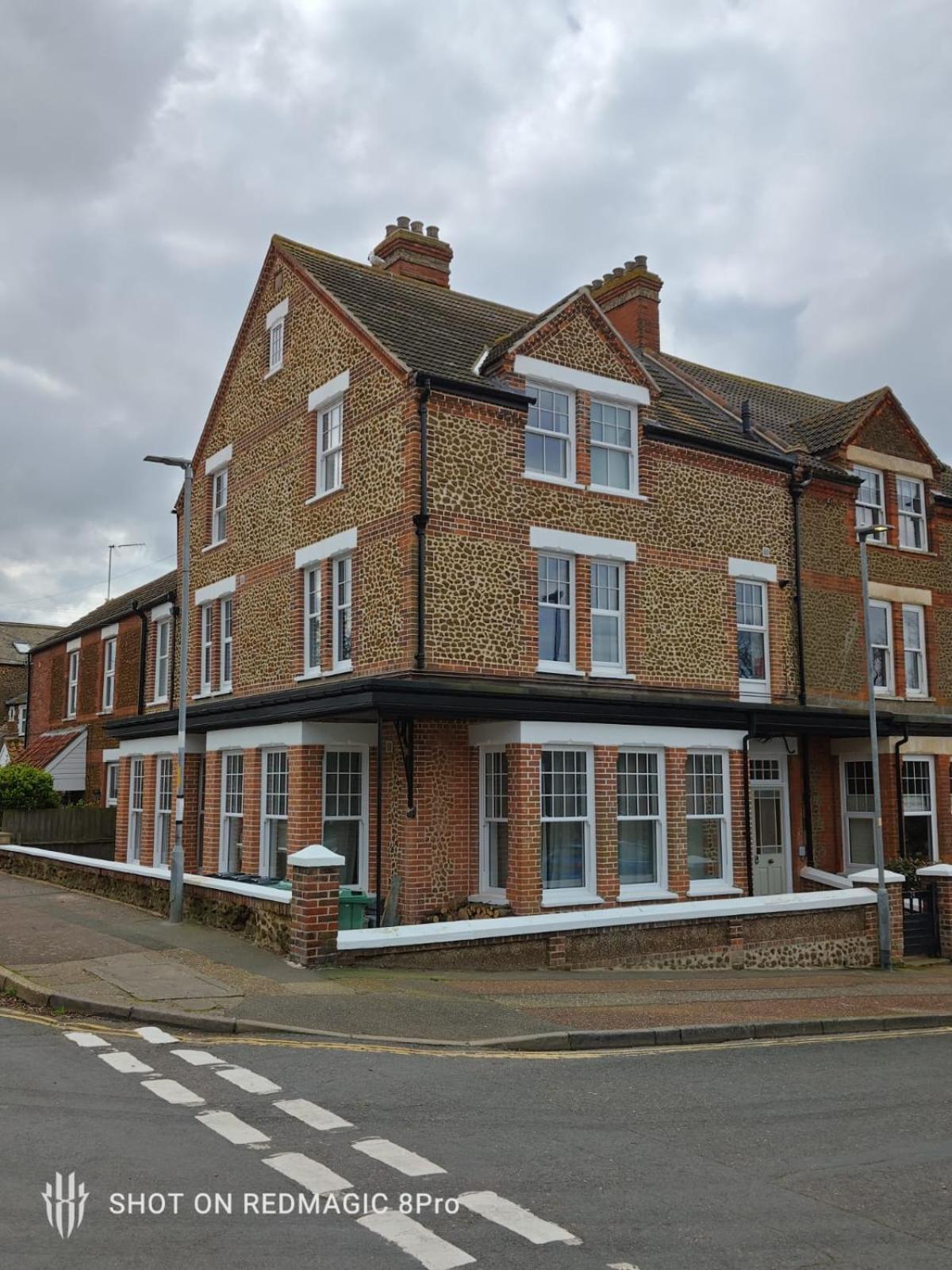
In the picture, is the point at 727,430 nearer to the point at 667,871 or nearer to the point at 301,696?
the point at 667,871

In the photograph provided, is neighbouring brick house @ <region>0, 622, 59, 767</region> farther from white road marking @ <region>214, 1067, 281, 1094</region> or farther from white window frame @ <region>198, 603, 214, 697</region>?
white road marking @ <region>214, 1067, 281, 1094</region>

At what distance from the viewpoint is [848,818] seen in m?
22.4

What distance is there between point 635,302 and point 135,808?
16277mm

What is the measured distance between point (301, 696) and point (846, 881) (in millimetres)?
10699

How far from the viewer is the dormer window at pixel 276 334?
2173 centimetres

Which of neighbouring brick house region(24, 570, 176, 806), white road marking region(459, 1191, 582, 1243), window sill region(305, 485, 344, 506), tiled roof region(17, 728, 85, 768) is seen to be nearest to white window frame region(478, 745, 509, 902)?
window sill region(305, 485, 344, 506)

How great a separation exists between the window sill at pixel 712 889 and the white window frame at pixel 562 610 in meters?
4.20

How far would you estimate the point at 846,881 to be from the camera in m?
20.3

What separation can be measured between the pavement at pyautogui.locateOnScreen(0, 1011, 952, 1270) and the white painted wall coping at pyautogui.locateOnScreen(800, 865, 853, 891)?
11208 millimetres

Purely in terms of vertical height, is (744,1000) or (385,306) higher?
(385,306)

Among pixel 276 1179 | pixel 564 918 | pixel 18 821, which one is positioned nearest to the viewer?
pixel 276 1179

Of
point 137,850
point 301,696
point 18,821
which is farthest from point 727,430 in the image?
point 18,821

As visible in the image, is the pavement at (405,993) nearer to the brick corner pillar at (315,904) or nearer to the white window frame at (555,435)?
the brick corner pillar at (315,904)

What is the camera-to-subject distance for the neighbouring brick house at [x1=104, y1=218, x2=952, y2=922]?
55.5 ft
